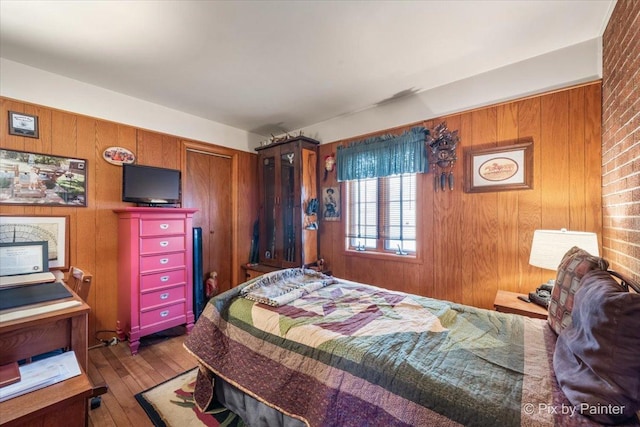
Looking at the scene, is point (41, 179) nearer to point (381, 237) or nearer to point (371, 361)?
point (371, 361)

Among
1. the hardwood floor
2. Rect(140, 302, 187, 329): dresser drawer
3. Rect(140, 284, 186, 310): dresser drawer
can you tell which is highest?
Rect(140, 284, 186, 310): dresser drawer

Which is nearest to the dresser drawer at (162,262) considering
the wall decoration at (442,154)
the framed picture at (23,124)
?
the framed picture at (23,124)

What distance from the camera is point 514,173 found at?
7.23ft

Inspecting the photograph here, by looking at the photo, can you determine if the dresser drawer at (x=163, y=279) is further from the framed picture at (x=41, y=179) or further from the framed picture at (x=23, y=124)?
the framed picture at (x=23, y=124)

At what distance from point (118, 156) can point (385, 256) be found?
3028 millimetres

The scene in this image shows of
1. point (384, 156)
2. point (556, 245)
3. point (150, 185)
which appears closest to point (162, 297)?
point (150, 185)

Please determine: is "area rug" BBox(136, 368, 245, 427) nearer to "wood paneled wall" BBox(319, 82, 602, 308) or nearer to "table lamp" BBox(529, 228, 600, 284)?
"wood paneled wall" BBox(319, 82, 602, 308)

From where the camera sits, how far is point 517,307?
1787 mm

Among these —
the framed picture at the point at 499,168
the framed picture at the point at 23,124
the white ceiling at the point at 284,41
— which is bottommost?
the framed picture at the point at 499,168

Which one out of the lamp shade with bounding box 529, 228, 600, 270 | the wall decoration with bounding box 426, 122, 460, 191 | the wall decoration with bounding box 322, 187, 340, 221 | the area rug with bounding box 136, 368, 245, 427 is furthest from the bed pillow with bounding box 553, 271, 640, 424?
the wall decoration with bounding box 322, 187, 340, 221

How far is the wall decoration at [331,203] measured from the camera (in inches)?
134

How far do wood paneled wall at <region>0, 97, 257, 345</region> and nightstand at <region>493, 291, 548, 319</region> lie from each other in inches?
138

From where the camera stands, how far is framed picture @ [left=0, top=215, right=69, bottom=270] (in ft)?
6.97

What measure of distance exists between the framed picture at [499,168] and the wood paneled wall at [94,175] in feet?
10.7
